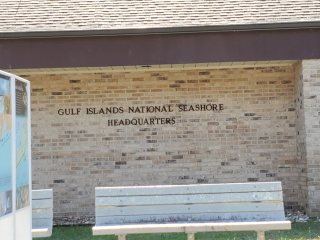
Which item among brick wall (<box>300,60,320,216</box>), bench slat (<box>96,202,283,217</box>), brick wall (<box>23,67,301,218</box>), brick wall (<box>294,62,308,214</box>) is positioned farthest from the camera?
brick wall (<box>23,67,301,218</box>)

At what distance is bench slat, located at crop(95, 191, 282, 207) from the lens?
608cm

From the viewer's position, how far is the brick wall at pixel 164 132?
9031 millimetres

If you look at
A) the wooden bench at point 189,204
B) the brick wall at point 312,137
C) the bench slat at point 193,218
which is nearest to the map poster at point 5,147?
the wooden bench at point 189,204

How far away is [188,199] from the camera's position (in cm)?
613

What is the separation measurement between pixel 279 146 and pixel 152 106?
2283mm

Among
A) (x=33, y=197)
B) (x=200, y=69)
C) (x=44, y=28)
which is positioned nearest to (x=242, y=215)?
(x=33, y=197)

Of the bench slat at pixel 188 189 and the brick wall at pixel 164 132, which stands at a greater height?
the brick wall at pixel 164 132

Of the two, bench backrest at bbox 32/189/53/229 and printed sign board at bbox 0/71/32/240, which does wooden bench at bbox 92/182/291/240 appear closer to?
bench backrest at bbox 32/189/53/229

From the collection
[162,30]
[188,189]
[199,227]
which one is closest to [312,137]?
[162,30]

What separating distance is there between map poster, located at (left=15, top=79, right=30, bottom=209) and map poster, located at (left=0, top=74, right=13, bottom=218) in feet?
0.77

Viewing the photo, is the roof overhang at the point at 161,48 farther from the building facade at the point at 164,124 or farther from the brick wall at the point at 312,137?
the building facade at the point at 164,124

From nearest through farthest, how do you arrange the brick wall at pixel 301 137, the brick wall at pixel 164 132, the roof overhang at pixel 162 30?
A: the roof overhang at pixel 162 30 → the brick wall at pixel 301 137 → the brick wall at pixel 164 132

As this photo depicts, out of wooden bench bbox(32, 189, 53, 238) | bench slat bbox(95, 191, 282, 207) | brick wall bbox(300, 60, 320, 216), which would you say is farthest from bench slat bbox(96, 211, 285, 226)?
brick wall bbox(300, 60, 320, 216)

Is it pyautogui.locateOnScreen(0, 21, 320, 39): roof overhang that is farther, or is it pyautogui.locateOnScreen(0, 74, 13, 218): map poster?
pyautogui.locateOnScreen(0, 21, 320, 39): roof overhang
